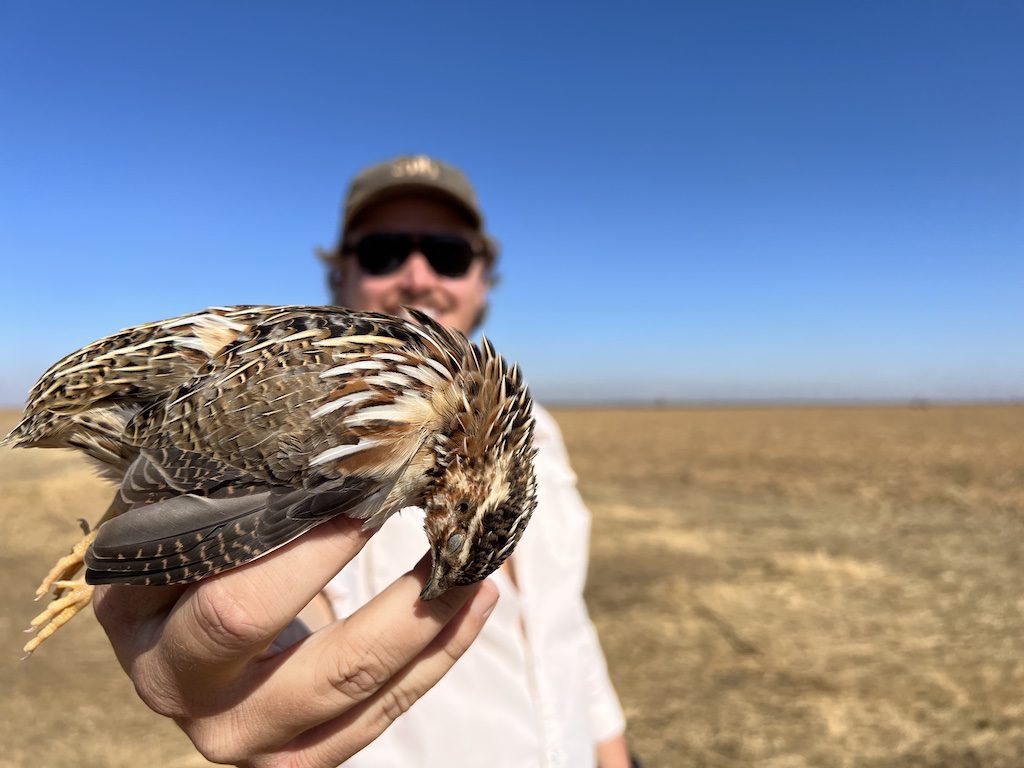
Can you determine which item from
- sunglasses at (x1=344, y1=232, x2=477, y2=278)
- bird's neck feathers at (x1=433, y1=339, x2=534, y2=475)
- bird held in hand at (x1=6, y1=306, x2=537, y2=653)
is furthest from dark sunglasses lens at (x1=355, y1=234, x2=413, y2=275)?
bird's neck feathers at (x1=433, y1=339, x2=534, y2=475)

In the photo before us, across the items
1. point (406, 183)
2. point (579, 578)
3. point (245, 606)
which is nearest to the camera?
point (245, 606)

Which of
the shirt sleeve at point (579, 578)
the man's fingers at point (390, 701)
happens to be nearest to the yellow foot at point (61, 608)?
the man's fingers at point (390, 701)

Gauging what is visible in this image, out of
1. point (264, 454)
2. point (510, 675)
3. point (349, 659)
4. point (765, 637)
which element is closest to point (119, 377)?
point (264, 454)

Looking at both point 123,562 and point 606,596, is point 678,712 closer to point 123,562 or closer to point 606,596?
point 606,596

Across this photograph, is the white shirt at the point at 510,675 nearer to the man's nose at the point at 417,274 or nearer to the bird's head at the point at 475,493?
the bird's head at the point at 475,493

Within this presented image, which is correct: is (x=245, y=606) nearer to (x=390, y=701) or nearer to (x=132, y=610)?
(x=132, y=610)

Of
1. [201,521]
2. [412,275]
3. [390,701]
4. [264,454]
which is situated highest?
[412,275]
